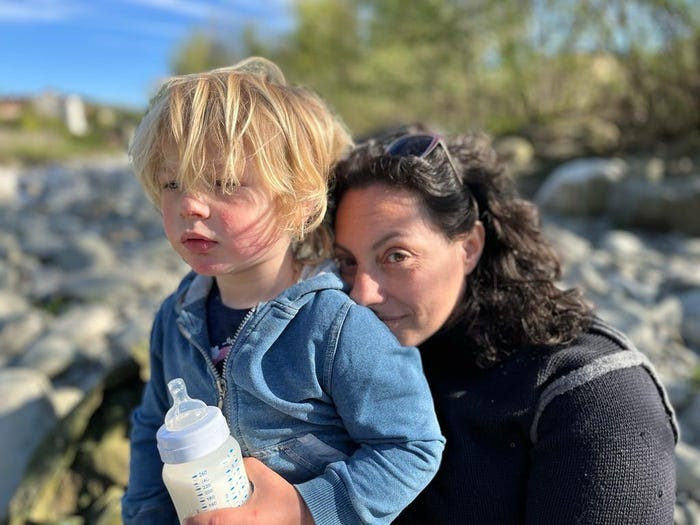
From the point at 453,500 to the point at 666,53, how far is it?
30.8 feet

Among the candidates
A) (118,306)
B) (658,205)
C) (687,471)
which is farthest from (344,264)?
(658,205)

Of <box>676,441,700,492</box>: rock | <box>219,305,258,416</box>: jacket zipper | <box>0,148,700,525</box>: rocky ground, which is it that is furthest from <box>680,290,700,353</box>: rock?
<box>219,305,258,416</box>: jacket zipper

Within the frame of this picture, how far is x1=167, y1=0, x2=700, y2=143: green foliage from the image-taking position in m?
9.62

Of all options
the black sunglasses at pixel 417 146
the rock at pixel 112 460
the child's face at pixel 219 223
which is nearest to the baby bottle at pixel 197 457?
the child's face at pixel 219 223

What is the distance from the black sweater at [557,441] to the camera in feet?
5.49

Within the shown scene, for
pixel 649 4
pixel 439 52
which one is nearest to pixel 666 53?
pixel 649 4

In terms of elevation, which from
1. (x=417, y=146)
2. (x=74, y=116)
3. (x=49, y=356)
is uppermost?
(x=417, y=146)

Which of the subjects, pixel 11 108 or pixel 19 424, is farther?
pixel 11 108

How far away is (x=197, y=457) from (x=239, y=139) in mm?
733

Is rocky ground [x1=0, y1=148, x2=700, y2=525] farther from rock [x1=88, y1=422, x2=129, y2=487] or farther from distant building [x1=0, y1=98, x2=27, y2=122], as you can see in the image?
distant building [x1=0, y1=98, x2=27, y2=122]

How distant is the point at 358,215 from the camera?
78.7 inches

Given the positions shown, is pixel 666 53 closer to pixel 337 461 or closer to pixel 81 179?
pixel 337 461

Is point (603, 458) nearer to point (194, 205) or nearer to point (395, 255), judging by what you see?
point (395, 255)

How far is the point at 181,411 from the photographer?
151 cm
